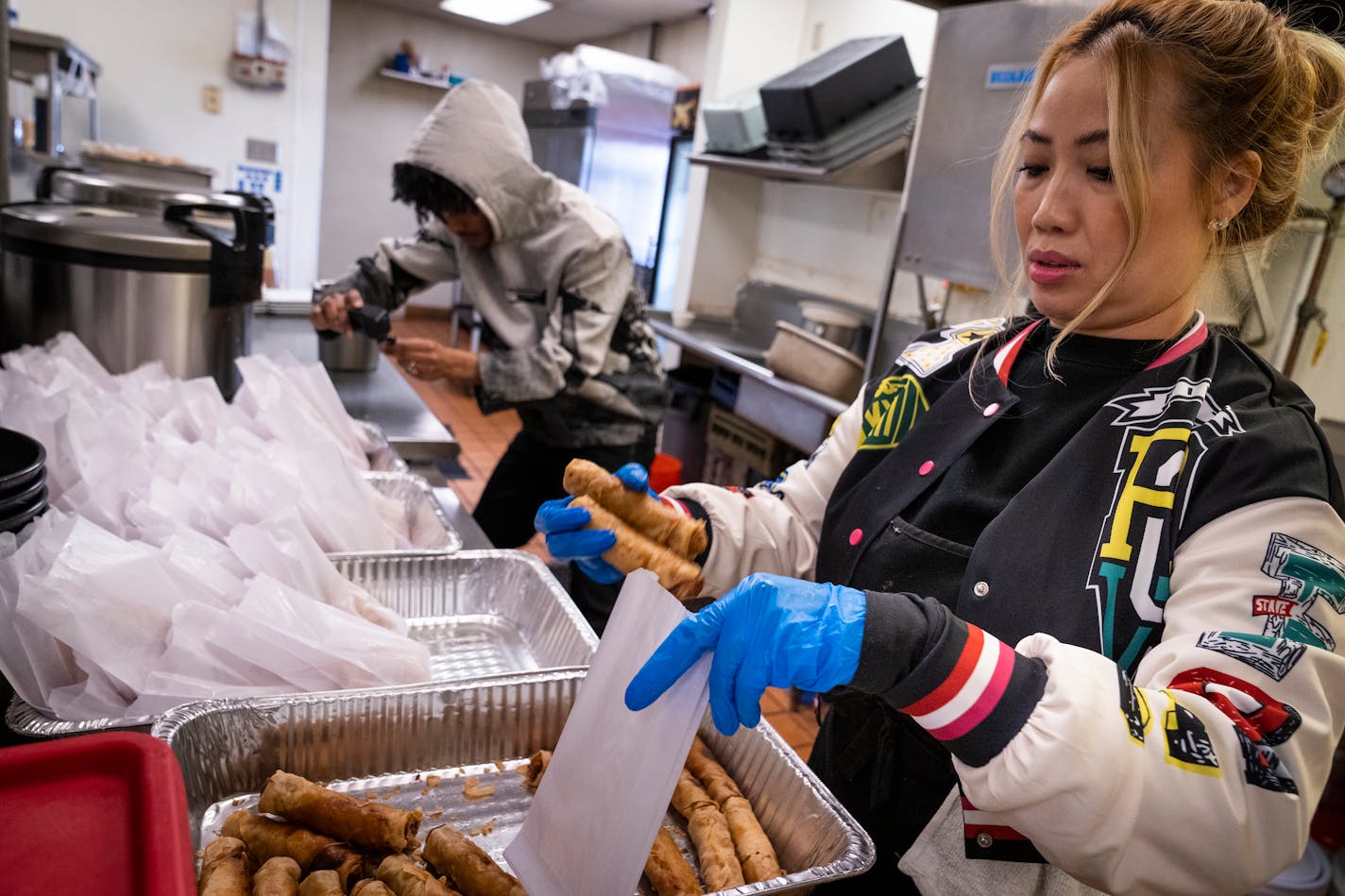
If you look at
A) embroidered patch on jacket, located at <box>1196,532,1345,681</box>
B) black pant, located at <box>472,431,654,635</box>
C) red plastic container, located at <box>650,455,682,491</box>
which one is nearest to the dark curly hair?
black pant, located at <box>472,431,654,635</box>

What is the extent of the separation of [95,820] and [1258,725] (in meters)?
0.95

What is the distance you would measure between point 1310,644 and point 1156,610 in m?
0.15

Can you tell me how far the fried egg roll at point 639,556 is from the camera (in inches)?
48.3

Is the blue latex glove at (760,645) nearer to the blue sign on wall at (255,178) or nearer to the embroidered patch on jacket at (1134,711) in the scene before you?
the embroidered patch on jacket at (1134,711)

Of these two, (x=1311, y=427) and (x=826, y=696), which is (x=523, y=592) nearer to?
(x=826, y=696)

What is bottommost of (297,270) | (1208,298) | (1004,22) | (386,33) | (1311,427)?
(297,270)

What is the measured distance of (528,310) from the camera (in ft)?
9.32

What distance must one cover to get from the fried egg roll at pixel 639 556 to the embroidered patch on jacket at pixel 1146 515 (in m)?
0.52

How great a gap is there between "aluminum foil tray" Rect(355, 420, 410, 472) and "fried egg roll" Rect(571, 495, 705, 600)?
814 millimetres

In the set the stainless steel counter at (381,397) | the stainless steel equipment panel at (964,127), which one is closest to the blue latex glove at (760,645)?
the stainless steel counter at (381,397)

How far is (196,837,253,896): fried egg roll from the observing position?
0.87m

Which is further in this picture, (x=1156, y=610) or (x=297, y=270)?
(x=297, y=270)

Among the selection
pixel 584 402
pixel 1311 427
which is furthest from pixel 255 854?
pixel 584 402

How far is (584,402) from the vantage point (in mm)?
2764
